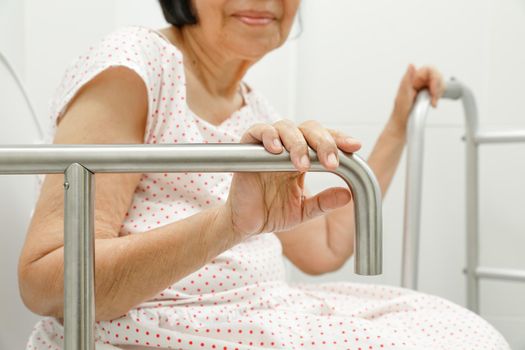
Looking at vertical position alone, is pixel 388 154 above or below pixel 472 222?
above

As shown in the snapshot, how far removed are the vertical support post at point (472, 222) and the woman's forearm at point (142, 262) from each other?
968mm

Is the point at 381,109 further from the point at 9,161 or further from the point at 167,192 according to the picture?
the point at 9,161

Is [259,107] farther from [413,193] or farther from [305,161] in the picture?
[305,161]

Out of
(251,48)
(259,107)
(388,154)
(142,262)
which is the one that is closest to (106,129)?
(142,262)

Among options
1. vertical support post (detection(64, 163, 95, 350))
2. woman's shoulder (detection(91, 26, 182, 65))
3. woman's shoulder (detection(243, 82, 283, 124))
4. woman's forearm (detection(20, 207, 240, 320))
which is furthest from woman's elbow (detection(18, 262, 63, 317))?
woman's shoulder (detection(243, 82, 283, 124))

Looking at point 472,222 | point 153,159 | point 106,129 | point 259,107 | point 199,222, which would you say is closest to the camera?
point 153,159

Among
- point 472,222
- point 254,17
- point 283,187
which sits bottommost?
point 472,222

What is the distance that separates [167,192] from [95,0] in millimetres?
753

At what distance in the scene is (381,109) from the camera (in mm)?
1613

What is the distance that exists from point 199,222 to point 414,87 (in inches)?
28.9

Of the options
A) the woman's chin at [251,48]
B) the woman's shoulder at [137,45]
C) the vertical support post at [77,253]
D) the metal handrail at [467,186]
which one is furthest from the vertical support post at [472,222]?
the vertical support post at [77,253]

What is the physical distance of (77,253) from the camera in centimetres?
49

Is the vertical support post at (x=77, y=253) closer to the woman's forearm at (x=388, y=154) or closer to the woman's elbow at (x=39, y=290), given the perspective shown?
the woman's elbow at (x=39, y=290)

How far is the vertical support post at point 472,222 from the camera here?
4.69ft
